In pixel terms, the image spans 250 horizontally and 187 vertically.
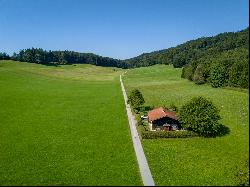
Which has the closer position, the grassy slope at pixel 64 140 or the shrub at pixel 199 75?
the grassy slope at pixel 64 140

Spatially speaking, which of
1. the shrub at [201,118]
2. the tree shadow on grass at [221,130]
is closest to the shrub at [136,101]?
the shrub at [201,118]

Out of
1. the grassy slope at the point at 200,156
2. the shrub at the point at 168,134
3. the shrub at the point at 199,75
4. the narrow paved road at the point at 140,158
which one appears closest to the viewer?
the narrow paved road at the point at 140,158

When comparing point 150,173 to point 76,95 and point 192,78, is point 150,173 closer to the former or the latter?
point 76,95

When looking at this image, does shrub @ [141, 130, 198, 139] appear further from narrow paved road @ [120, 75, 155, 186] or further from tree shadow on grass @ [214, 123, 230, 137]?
tree shadow on grass @ [214, 123, 230, 137]

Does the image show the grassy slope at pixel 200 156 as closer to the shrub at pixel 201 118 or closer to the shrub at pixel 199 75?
the shrub at pixel 201 118

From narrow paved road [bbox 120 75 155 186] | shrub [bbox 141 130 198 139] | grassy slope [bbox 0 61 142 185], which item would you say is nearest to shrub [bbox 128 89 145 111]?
grassy slope [bbox 0 61 142 185]

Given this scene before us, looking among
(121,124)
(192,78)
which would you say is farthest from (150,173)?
(192,78)
